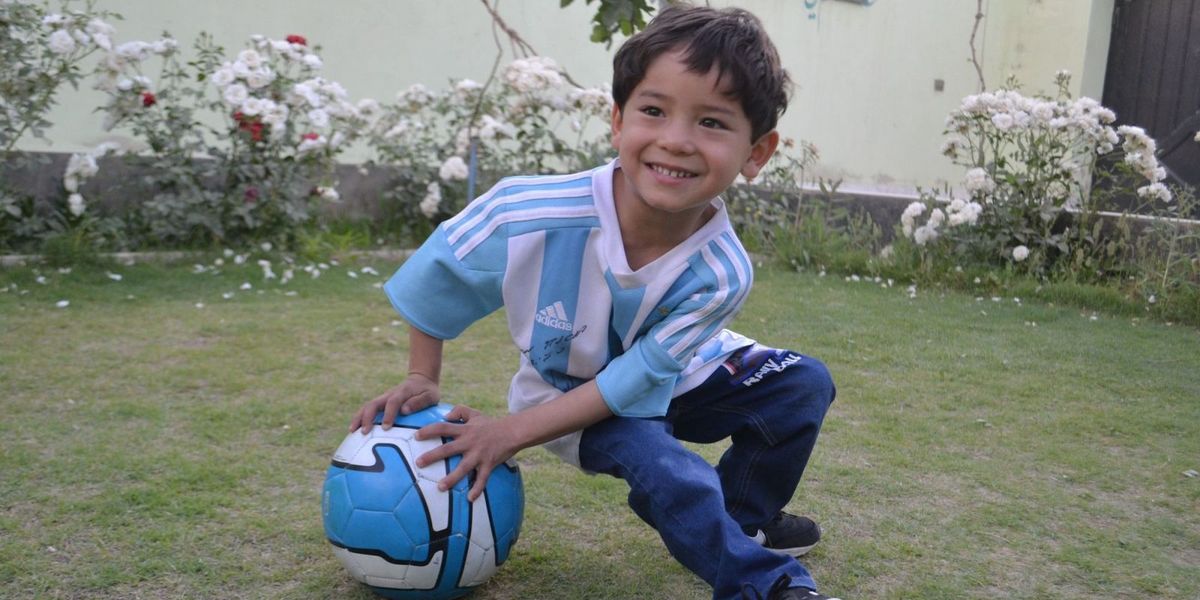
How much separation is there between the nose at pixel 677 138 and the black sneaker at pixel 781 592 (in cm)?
86

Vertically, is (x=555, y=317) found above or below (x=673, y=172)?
below

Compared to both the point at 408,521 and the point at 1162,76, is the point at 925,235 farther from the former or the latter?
the point at 408,521

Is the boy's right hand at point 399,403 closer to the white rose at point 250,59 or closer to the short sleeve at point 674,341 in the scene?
the short sleeve at point 674,341

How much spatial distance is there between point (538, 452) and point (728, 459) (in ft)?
3.21

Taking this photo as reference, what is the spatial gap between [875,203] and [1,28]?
19.1ft

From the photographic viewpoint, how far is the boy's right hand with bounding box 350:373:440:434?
99.2 inches

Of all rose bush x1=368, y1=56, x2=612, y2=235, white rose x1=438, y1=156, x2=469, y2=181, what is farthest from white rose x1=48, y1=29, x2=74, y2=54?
white rose x1=438, y1=156, x2=469, y2=181

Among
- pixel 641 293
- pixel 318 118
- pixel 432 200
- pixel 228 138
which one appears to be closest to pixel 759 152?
pixel 641 293

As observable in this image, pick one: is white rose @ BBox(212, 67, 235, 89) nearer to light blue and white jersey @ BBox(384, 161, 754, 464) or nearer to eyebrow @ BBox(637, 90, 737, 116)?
light blue and white jersey @ BBox(384, 161, 754, 464)

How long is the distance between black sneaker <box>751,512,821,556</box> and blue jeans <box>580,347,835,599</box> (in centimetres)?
4

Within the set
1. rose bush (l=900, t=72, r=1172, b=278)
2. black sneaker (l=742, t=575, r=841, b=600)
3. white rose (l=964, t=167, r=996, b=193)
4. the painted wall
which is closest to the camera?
black sneaker (l=742, t=575, r=841, b=600)

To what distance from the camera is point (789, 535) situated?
2.83 metres

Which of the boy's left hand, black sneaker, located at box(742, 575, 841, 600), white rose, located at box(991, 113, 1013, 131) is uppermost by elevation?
white rose, located at box(991, 113, 1013, 131)

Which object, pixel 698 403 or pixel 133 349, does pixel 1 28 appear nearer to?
pixel 133 349
